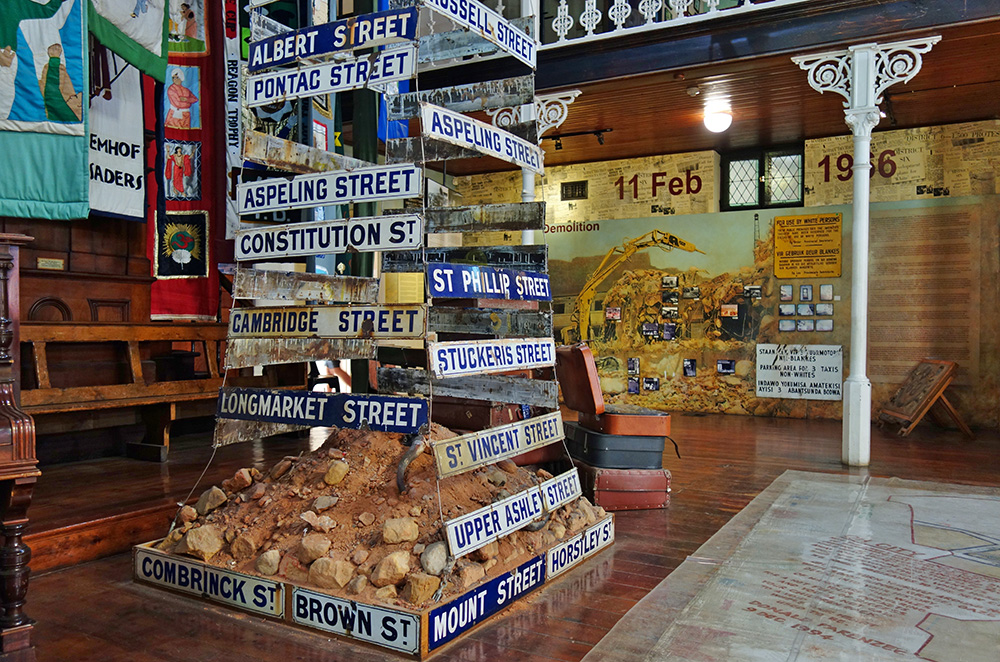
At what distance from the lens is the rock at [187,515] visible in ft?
11.1

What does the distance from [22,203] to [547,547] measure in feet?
16.0

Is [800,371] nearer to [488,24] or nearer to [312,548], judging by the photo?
[488,24]

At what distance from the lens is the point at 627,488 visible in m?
4.68

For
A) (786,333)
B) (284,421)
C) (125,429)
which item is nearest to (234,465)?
(125,429)

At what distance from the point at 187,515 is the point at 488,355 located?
1619 mm

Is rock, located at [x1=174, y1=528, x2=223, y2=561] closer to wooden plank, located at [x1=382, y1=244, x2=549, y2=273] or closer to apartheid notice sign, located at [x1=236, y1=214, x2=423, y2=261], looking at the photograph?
apartheid notice sign, located at [x1=236, y1=214, x2=423, y2=261]

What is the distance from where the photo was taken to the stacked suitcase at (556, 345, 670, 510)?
15.3 feet

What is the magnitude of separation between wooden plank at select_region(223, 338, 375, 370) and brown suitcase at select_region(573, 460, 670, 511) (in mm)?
1806

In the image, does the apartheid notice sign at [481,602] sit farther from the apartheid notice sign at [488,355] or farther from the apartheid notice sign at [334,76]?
the apartheid notice sign at [334,76]

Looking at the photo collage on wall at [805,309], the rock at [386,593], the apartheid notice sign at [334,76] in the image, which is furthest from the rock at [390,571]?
the photo collage on wall at [805,309]

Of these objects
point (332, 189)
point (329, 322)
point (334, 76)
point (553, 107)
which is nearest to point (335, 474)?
point (329, 322)

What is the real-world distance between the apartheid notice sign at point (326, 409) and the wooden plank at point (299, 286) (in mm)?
482

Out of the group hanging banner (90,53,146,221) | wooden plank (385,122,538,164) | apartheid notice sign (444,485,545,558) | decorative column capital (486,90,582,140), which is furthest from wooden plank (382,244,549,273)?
decorative column capital (486,90,582,140)

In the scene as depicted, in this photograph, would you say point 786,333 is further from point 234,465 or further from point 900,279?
point 234,465
